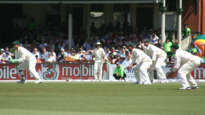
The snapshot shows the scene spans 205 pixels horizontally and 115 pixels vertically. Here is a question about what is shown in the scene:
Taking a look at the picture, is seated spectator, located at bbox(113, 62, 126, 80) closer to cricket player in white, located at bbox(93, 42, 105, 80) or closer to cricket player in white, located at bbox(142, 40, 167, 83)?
cricket player in white, located at bbox(93, 42, 105, 80)

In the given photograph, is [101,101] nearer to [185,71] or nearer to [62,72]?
[185,71]

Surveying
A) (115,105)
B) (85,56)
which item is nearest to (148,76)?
(85,56)

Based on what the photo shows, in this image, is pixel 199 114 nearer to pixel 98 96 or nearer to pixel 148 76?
pixel 98 96

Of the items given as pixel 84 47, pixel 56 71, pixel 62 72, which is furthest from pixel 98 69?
pixel 84 47

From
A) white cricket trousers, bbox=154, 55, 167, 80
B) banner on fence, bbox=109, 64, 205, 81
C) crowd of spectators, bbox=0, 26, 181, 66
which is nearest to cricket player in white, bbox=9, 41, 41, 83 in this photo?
crowd of spectators, bbox=0, 26, 181, 66

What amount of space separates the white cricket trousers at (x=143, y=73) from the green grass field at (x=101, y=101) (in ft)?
6.01

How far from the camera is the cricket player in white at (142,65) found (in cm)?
1938

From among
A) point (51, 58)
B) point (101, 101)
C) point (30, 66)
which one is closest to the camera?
point (101, 101)

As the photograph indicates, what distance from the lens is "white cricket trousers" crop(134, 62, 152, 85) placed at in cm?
1934

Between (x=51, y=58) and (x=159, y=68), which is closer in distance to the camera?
(x=159, y=68)

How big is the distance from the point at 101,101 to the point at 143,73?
5639mm

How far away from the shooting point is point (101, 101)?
13.9 metres

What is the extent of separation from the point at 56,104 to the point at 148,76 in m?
7.31

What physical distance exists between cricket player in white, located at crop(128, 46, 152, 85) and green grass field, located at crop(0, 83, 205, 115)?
1.85 meters
